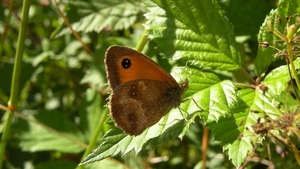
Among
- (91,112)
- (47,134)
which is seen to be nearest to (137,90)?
(91,112)

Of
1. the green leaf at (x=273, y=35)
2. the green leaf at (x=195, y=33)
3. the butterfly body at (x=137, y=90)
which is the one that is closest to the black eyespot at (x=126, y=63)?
the butterfly body at (x=137, y=90)

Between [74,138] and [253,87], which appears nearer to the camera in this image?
[253,87]

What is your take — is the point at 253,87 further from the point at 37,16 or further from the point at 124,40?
the point at 37,16

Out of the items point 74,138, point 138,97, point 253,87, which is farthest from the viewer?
point 74,138

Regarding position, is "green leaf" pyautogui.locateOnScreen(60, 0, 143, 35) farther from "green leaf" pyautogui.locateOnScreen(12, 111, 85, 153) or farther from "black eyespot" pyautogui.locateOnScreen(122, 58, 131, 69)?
"black eyespot" pyautogui.locateOnScreen(122, 58, 131, 69)

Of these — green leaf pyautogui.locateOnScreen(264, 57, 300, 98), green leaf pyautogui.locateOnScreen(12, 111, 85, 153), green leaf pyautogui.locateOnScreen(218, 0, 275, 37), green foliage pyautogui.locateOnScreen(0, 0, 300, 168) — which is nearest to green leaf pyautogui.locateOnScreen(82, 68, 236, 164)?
green foliage pyautogui.locateOnScreen(0, 0, 300, 168)

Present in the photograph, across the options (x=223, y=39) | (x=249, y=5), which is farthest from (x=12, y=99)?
(x=249, y=5)

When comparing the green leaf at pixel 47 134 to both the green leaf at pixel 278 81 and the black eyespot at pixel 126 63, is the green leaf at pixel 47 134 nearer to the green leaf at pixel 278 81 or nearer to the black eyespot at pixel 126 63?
the black eyespot at pixel 126 63
